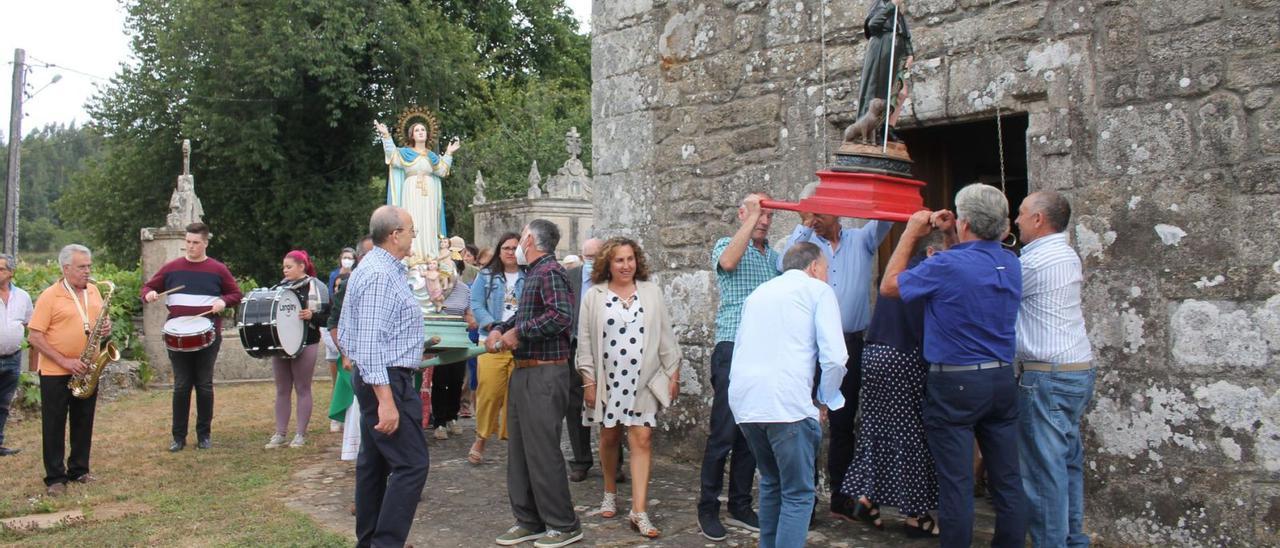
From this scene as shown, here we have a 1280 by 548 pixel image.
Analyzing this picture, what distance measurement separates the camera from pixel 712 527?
5.30 m

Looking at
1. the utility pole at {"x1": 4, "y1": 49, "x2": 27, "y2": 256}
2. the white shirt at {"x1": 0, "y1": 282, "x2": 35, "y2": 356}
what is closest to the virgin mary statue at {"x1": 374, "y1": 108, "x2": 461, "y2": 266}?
the white shirt at {"x1": 0, "y1": 282, "x2": 35, "y2": 356}

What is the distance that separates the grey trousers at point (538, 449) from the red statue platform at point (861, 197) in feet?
5.72

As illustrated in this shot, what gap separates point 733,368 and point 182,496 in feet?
13.1

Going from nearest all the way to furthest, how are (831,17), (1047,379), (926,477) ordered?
(1047,379)
(926,477)
(831,17)

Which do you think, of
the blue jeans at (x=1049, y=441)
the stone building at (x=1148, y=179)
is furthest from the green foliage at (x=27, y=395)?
the blue jeans at (x=1049, y=441)

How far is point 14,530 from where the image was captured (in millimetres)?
5723

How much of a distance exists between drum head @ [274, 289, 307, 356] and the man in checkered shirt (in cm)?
410

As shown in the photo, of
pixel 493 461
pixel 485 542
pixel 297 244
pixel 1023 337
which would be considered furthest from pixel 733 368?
pixel 297 244

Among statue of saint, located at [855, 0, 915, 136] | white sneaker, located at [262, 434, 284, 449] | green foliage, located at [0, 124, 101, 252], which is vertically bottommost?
white sneaker, located at [262, 434, 284, 449]

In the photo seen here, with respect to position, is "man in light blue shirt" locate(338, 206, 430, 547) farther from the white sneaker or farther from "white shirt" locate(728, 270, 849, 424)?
the white sneaker

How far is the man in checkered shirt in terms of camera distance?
534 cm

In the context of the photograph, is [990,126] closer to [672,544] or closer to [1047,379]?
[1047,379]

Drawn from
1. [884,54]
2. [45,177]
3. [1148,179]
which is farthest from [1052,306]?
[45,177]

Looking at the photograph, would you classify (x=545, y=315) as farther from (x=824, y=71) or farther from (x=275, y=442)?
(x=275, y=442)
